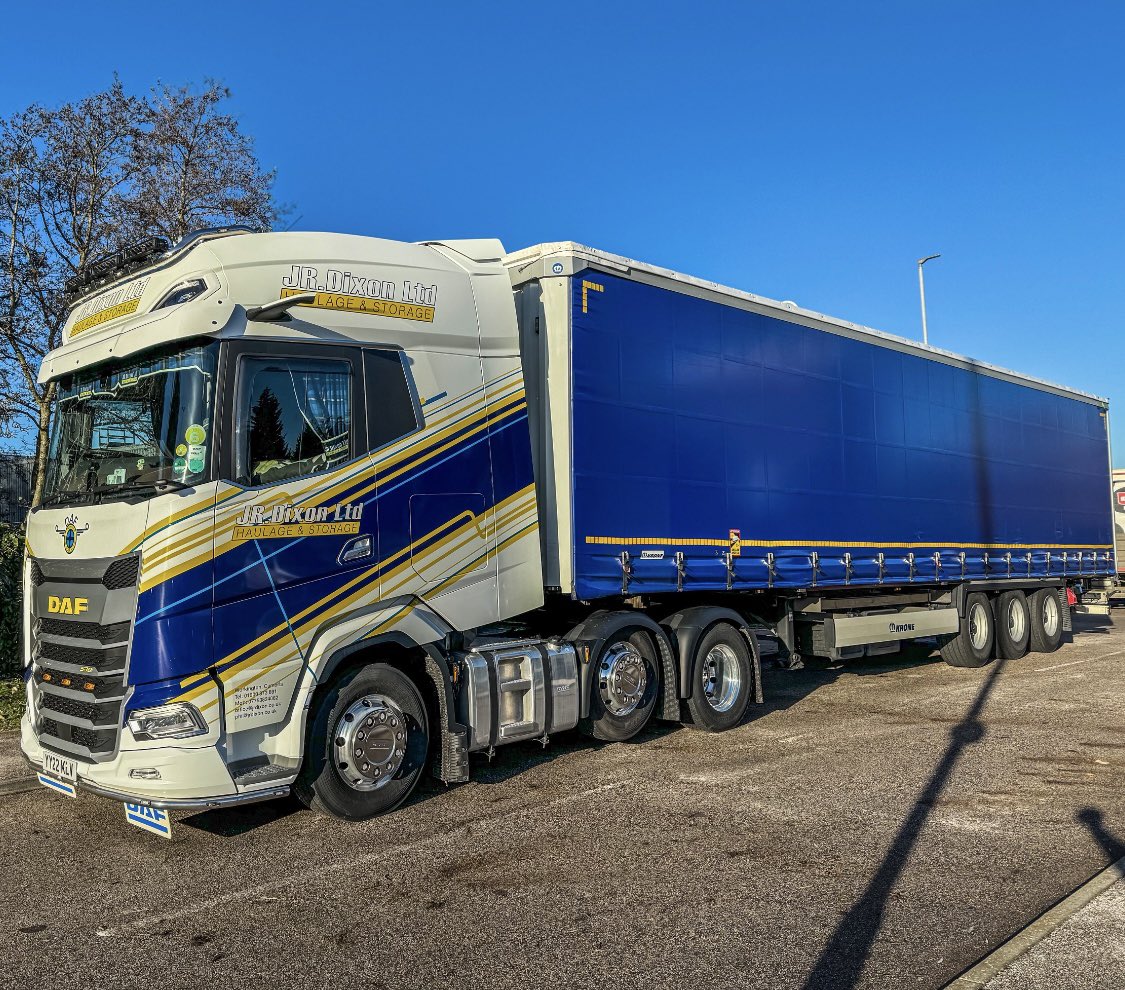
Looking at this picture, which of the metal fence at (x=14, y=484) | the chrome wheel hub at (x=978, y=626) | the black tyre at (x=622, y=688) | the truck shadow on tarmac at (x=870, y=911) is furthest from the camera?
the metal fence at (x=14, y=484)

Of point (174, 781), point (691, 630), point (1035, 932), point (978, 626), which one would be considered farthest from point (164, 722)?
point (978, 626)

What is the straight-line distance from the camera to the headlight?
5.39 meters

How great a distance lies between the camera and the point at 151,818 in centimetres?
553

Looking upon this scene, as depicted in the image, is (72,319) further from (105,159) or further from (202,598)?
(105,159)

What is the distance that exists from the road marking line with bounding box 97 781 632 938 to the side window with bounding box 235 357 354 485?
7.34ft

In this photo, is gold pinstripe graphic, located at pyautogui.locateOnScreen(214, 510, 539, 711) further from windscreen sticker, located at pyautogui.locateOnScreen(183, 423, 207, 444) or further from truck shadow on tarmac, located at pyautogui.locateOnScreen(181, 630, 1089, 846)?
windscreen sticker, located at pyautogui.locateOnScreen(183, 423, 207, 444)

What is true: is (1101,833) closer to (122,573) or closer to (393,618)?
(393,618)

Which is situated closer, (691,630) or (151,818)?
(151,818)

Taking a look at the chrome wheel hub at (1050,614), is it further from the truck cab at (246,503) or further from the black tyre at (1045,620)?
the truck cab at (246,503)

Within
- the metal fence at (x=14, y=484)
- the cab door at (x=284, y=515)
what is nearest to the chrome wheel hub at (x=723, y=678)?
the cab door at (x=284, y=515)

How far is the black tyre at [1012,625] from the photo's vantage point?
47.3 feet

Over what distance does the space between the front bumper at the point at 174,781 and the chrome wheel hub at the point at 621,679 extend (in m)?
3.23

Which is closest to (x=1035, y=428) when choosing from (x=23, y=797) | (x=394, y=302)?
(x=394, y=302)

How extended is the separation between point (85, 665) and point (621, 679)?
4.08 metres
